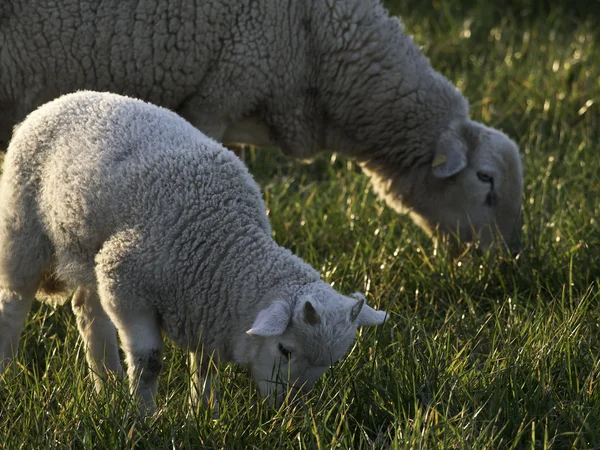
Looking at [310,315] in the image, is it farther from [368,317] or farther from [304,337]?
[368,317]

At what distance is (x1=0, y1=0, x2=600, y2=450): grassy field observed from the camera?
10.7 feet

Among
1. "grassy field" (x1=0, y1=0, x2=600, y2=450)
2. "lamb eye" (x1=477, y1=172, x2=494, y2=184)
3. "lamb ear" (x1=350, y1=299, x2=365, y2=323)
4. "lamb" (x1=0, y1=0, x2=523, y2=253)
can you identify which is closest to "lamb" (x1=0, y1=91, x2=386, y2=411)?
"lamb ear" (x1=350, y1=299, x2=365, y2=323)

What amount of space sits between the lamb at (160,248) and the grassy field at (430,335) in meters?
0.16

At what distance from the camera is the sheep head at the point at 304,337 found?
337cm

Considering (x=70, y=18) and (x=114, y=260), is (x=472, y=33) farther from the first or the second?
(x=114, y=260)

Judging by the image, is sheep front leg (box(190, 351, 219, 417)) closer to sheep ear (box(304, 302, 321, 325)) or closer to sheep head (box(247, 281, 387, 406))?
sheep head (box(247, 281, 387, 406))

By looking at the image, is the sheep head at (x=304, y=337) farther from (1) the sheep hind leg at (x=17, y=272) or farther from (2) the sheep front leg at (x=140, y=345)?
(1) the sheep hind leg at (x=17, y=272)

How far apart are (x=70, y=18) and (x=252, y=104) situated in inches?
38.5

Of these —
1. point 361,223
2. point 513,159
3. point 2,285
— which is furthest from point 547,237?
point 2,285

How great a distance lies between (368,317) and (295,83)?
2011 mm

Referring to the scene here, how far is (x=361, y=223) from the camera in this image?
5.72 meters

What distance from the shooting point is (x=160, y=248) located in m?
3.58

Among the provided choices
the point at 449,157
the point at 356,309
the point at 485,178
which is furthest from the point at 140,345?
the point at 485,178

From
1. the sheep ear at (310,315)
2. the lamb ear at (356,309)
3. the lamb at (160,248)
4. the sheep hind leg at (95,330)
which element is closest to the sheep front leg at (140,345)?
the lamb at (160,248)
